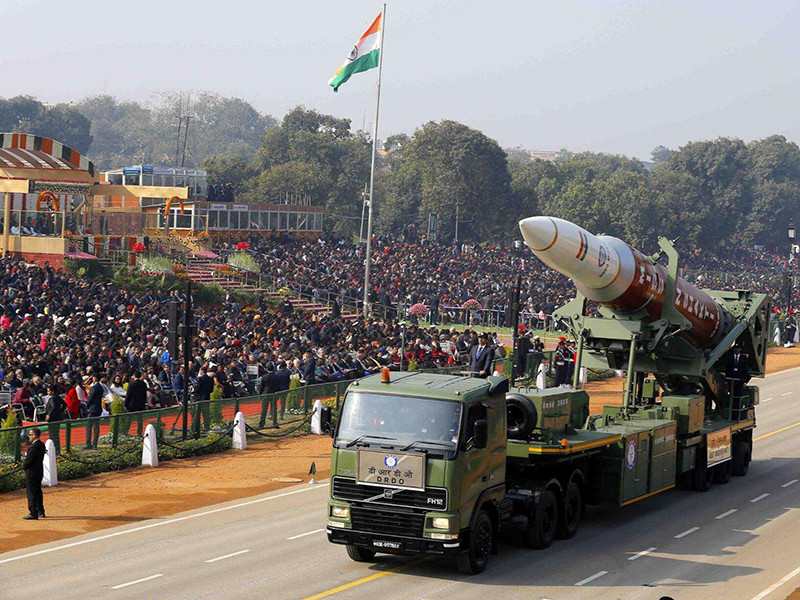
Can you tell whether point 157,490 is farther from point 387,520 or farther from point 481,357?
point 481,357

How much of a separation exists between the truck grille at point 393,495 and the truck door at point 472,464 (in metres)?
0.39

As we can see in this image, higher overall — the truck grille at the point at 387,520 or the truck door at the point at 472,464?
the truck door at the point at 472,464

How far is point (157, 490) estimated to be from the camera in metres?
24.1

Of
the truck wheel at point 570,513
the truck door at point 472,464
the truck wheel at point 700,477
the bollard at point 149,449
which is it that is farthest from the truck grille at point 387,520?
the bollard at point 149,449

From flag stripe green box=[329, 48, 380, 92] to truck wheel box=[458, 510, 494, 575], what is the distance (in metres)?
34.8

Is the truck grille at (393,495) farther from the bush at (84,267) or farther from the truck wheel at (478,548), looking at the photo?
the bush at (84,267)

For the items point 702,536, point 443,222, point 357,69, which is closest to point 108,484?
point 702,536

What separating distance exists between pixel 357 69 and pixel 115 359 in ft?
73.7

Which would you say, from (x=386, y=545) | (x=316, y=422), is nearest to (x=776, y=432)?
(x=316, y=422)

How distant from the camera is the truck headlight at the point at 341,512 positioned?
1627 cm

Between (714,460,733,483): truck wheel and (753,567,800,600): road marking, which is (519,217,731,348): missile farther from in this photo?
(753,567,800,600): road marking

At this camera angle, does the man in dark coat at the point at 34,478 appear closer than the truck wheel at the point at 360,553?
No

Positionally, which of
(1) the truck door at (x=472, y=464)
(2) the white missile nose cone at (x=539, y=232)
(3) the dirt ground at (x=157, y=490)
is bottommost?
(3) the dirt ground at (x=157, y=490)

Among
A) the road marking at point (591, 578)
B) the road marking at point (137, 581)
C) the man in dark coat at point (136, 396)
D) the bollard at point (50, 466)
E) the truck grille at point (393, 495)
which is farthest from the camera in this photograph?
the man in dark coat at point (136, 396)
